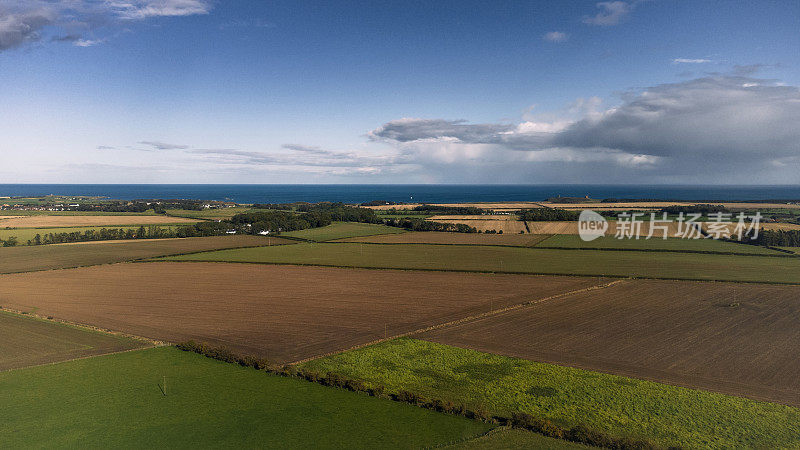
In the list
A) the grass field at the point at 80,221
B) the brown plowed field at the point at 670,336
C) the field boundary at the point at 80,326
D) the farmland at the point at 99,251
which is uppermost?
the grass field at the point at 80,221

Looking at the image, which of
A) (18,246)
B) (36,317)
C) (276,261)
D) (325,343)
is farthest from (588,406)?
(18,246)

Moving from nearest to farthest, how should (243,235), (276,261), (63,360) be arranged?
(63,360) < (276,261) < (243,235)

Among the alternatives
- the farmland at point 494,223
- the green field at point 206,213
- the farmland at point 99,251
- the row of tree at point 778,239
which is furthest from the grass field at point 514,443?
the green field at point 206,213

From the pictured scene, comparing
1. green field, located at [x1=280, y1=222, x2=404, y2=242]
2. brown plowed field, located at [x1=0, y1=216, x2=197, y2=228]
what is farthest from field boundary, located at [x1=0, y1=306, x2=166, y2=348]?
brown plowed field, located at [x1=0, y1=216, x2=197, y2=228]

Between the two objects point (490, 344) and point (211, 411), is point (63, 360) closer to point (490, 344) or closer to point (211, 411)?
point (211, 411)

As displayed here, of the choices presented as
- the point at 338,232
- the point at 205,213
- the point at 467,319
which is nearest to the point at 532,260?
the point at 467,319

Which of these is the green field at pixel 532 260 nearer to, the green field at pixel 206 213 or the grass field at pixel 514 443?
the grass field at pixel 514 443

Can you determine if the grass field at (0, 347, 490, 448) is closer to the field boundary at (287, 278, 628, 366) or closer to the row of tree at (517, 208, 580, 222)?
the field boundary at (287, 278, 628, 366)
